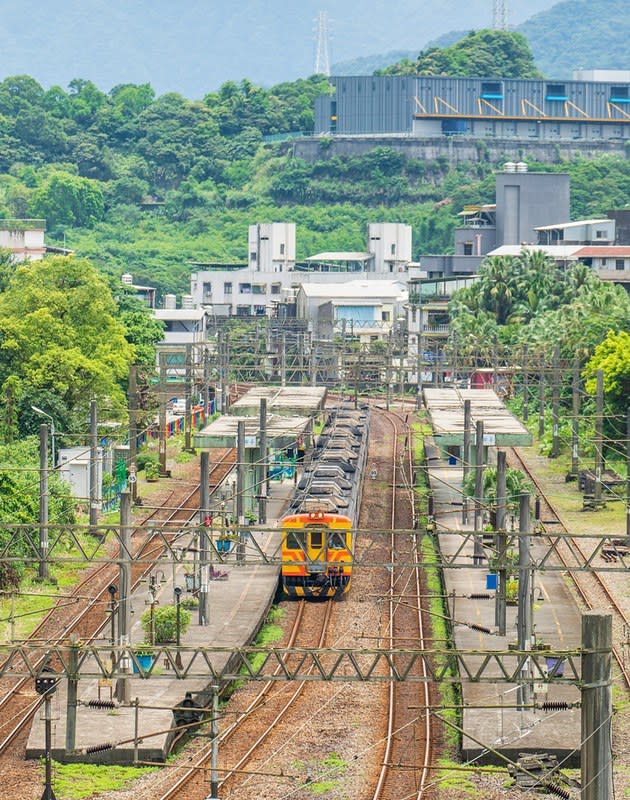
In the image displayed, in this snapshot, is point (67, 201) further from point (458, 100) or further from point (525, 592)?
point (525, 592)

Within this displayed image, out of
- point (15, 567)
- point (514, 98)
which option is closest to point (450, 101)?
point (514, 98)

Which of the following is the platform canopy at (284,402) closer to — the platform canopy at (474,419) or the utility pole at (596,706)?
the platform canopy at (474,419)

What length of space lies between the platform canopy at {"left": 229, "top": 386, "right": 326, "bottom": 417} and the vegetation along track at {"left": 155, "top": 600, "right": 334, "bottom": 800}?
22.7m

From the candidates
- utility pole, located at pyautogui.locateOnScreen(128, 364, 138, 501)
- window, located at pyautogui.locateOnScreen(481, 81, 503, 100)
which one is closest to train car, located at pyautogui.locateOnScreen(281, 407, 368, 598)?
utility pole, located at pyautogui.locateOnScreen(128, 364, 138, 501)

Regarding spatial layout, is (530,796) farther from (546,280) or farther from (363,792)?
(546,280)

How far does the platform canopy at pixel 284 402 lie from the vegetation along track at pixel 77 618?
13.1ft

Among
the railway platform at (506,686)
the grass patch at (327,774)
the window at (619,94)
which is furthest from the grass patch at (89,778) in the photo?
the window at (619,94)

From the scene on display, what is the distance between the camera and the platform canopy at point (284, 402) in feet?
197

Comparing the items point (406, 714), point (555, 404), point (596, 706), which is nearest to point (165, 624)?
point (406, 714)

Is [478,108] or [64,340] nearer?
[64,340]

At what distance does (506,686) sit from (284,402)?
31022 millimetres

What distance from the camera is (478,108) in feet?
604

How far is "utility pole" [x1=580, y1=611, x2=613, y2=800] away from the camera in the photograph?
21.9m

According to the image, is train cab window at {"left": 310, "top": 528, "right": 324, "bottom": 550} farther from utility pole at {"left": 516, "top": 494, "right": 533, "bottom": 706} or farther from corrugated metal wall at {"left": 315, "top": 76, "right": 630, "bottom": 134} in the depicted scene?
corrugated metal wall at {"left": 315, "top": 76, "right": 630, "bottom": 134}
